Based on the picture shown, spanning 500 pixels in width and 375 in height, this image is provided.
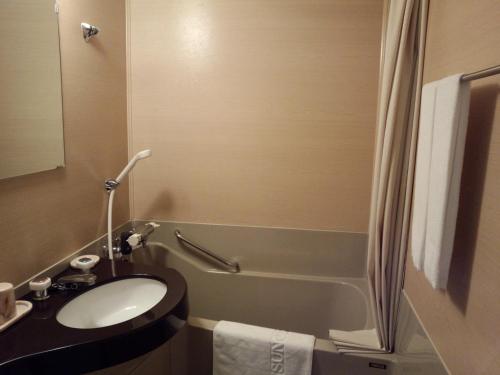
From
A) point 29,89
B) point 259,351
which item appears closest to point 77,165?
point 29,89

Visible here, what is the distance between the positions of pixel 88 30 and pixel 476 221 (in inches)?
66.3

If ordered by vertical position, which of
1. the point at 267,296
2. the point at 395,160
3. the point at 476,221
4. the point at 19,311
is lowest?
the point at 267,296

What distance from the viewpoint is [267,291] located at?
2.00 metres

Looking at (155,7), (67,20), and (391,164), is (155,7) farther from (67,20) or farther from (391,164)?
(391,164)

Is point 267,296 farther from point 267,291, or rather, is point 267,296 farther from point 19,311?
point 19,311

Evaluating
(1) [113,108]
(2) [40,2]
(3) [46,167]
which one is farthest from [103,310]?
(2) [40,2]

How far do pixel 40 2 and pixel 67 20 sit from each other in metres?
0.16

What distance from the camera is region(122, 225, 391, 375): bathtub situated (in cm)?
191

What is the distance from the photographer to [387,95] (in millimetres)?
1270

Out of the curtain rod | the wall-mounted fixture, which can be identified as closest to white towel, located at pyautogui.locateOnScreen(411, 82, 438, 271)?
the curtain rod

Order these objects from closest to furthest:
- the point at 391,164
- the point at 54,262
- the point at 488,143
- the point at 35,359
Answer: the point at 488,143
the point at 35,359
the point at 391,164
the point at 54,262

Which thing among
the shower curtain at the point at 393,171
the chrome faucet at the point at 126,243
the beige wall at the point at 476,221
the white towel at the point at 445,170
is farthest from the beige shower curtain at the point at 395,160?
the chrome faucet at the point at 126,243

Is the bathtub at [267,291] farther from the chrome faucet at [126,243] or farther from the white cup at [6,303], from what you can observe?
the white cup at [6,303]

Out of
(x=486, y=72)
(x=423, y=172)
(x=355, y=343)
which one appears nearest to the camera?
(x=486, y=72)
